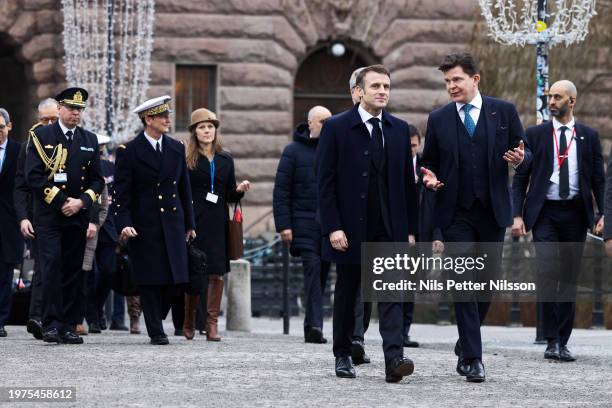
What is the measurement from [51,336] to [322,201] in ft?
11.2

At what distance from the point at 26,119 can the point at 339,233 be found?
19.0m

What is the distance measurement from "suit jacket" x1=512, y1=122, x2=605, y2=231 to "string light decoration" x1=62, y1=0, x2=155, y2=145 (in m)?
13.4

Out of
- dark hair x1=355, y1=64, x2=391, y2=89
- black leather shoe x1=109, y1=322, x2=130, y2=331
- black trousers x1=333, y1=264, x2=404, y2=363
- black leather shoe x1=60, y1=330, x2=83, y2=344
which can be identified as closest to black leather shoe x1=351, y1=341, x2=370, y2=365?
black trousers x1=333, y1=264, x2=404, y2=363

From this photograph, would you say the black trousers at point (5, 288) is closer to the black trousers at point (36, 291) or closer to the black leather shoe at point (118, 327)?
the black trousers at point (36, 291)

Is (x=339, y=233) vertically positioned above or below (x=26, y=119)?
below

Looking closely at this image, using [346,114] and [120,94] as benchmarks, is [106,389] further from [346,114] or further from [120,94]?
[120,94]

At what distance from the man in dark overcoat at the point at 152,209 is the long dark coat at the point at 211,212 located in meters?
1.05

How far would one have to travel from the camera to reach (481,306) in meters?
11.7

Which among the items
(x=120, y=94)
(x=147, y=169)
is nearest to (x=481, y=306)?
(x=147, y=169)

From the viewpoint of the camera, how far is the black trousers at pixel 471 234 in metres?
11.4

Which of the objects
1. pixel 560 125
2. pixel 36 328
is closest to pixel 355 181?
pixel 560 125

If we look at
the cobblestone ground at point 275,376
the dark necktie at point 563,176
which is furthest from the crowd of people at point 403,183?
the dark necktie at point 563,176

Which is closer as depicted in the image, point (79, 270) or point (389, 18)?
point (79, 270)

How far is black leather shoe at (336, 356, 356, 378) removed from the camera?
37.5ft
